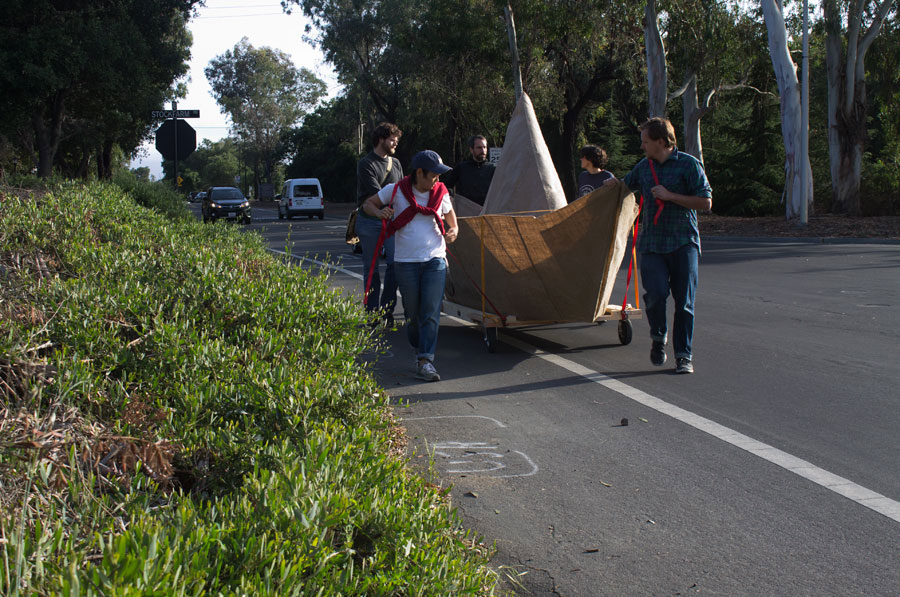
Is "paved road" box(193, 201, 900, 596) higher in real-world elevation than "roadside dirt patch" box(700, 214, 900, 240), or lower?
lower

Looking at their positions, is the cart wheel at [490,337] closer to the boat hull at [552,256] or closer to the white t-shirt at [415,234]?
the boat hull at [552,256]

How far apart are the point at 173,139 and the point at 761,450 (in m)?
14.7

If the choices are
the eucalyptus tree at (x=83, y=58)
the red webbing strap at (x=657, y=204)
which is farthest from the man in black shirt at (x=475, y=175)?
the eucalyptus tree at (x=83, y=58)

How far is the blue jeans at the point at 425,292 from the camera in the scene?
269 inches

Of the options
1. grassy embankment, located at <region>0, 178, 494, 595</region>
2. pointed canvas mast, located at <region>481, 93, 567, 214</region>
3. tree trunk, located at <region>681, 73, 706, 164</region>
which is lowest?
grassy embankment, located at <region>0, 178, 494, 595</region>

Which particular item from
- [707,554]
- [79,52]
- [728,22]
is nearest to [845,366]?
[707,554]

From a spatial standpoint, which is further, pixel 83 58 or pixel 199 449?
pixel 83 58

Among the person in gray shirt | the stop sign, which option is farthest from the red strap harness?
the stop sign

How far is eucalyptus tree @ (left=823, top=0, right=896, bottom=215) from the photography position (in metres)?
29.4

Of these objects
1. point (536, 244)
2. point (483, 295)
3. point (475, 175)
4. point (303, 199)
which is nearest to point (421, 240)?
point (536, 244)

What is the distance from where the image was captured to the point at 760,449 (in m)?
4.86

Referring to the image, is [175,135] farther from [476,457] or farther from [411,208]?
[476,457]

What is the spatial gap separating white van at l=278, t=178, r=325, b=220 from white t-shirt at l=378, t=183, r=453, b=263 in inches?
1554

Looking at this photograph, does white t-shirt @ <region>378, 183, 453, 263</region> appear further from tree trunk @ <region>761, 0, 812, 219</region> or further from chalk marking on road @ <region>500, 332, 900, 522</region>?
tree trunk @ <region>761, 0, 812, 219</region>
